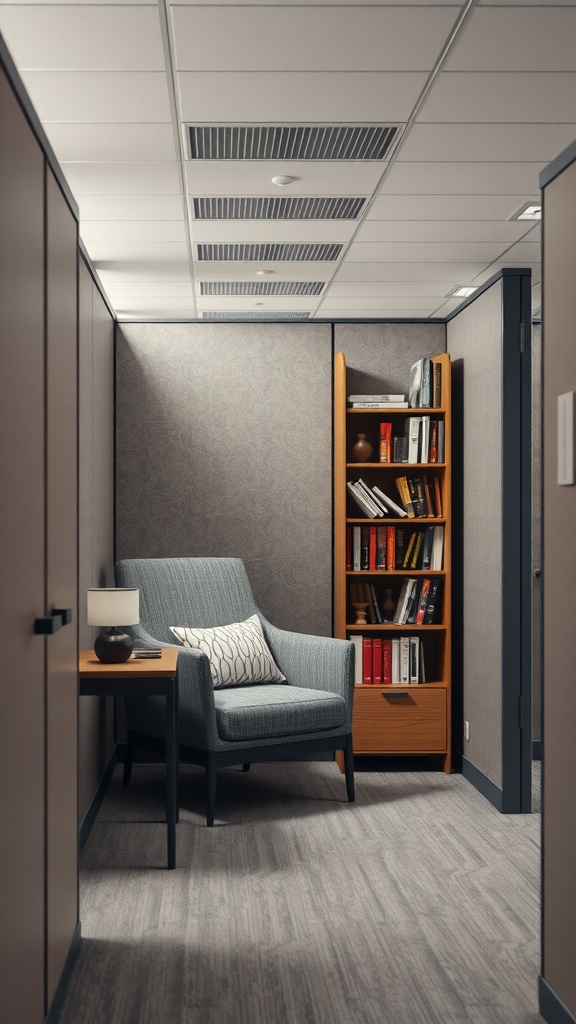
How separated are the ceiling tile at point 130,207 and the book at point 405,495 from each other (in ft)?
6.05

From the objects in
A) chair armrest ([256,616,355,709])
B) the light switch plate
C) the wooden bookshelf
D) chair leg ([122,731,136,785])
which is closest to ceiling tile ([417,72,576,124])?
the light switch plate

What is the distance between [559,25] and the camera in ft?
8.43

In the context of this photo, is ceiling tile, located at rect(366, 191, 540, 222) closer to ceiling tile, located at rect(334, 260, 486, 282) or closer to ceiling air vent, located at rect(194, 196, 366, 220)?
ceiling air vent, located at rect(194, 196, 366, 220)

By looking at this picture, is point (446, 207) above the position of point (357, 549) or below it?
above

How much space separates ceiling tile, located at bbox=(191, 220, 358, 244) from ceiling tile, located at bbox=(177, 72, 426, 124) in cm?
98

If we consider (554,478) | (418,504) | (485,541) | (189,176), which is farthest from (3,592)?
(418,504)

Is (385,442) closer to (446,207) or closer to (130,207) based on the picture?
(446,207)

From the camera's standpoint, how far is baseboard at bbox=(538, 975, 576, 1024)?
2.27m

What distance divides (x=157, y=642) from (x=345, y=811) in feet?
3.78

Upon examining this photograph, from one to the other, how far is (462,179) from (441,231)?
2.03ft

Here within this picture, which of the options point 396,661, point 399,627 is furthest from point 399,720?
point 399,627

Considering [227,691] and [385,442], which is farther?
[385,442]

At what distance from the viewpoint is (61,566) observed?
246 cm

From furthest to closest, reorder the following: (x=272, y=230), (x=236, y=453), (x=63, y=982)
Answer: (x=236, y=453), (x=272, y=230), (x=63, y=982)
